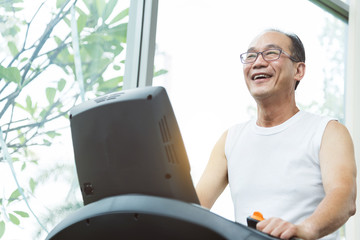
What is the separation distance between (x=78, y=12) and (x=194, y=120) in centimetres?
92

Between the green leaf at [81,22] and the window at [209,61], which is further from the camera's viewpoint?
the window at [209,61]

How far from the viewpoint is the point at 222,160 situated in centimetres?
179

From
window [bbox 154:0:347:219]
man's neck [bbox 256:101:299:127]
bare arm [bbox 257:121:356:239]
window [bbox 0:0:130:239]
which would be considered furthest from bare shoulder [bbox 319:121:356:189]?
window [bbox 0:0:130:239]

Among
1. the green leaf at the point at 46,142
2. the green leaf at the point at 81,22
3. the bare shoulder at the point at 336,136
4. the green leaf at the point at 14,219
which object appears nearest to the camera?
the bare shoulder at the point at 336,136

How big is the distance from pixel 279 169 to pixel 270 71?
0.33m

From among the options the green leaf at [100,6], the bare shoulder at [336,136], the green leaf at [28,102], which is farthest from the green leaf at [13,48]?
the bare shoulder at [336,136]

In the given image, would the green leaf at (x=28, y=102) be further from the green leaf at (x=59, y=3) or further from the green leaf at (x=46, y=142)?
the green leaf at (x=59, y=3)

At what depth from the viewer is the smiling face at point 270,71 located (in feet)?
5.59

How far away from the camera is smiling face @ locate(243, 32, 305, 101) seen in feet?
5.59

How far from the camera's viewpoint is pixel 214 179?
176 centimetres

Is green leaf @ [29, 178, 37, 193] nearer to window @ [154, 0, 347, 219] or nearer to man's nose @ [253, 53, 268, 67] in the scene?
window @ [154, 0, 347, 219]

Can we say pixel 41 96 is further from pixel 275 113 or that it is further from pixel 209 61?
pixel 209 61

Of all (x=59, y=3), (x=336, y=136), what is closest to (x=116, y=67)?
(x=59, y=3)

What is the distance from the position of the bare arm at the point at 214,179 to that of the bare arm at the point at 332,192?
0.36 m
